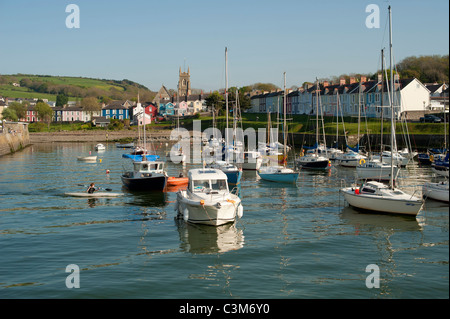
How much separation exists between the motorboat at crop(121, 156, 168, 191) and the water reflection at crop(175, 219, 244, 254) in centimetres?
1196

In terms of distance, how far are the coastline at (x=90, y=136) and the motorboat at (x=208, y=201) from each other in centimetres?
10322

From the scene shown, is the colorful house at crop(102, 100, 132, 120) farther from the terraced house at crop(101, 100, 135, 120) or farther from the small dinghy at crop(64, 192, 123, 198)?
the small dinghy at crop(64, 192, 123, 198)

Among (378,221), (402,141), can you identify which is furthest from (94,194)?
(402,141)

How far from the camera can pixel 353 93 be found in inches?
4262

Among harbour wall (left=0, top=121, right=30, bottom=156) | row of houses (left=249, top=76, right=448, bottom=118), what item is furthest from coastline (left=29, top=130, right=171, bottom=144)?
row of houses (left=249, top=76, right=448, bottom=118)

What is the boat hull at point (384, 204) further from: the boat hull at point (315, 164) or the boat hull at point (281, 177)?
the boat hull at point (315, 164)

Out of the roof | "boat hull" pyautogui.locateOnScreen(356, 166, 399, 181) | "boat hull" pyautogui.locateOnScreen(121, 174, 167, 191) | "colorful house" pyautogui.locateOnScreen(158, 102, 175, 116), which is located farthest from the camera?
"colorful house" pyautogui.locateOnScreen(158, 102, 175, 116)

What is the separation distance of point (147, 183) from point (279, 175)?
13.0 metres

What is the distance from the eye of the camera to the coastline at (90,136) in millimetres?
133750

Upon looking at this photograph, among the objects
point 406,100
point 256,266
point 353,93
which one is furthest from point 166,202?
point 353,93

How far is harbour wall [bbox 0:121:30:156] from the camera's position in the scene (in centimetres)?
8634

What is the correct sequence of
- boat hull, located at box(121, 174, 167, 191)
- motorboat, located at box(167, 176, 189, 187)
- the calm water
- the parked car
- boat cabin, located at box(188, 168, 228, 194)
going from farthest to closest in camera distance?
the parked car, motorboat, located at box(167, 176, 189, 187), boat hull, located at box(121, 174, 167, 191), boat cabin, located at box(188, 168, 228, 194), the calm water

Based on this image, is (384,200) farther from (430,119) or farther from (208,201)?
(430,119)

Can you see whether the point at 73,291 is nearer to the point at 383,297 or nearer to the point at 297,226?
the point at 383,297
